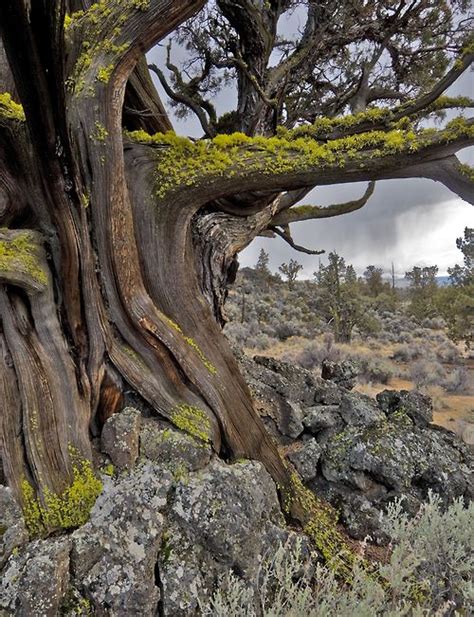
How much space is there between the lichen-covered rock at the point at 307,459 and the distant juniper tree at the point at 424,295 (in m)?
24.7

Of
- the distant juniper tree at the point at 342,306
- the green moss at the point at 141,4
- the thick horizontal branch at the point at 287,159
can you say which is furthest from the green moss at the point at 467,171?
the distant juniper tree at the point at 342,306

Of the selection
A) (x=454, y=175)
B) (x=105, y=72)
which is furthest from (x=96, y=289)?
(x=454, y=175)

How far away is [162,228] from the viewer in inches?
140

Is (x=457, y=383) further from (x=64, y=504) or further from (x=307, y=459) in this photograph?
(x=64, y=504)

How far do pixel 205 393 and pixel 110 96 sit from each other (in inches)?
96.4

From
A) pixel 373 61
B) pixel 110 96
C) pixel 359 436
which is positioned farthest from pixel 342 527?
pixel 373 61

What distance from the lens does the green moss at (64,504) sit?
2.66 metres

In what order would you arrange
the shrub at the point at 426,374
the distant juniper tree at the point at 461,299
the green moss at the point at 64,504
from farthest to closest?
1. the distant juniper tree at the point at 461,299
2. the shrub at the point at 426,374
3. the green moss at the point at 64,504

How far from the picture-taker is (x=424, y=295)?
33031 millimetres

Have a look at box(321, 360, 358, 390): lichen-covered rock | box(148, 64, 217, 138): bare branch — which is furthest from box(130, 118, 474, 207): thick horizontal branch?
box(321, 360, 358, 390): lichen-covered rock

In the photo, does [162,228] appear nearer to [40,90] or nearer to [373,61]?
[40,90]

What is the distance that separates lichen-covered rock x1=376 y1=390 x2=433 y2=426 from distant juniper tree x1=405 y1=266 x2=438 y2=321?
2335 centimetres

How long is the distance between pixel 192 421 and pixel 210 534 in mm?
820

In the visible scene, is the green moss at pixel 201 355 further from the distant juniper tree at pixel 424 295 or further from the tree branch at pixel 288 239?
the distant juniper tree at pixel 424 295
